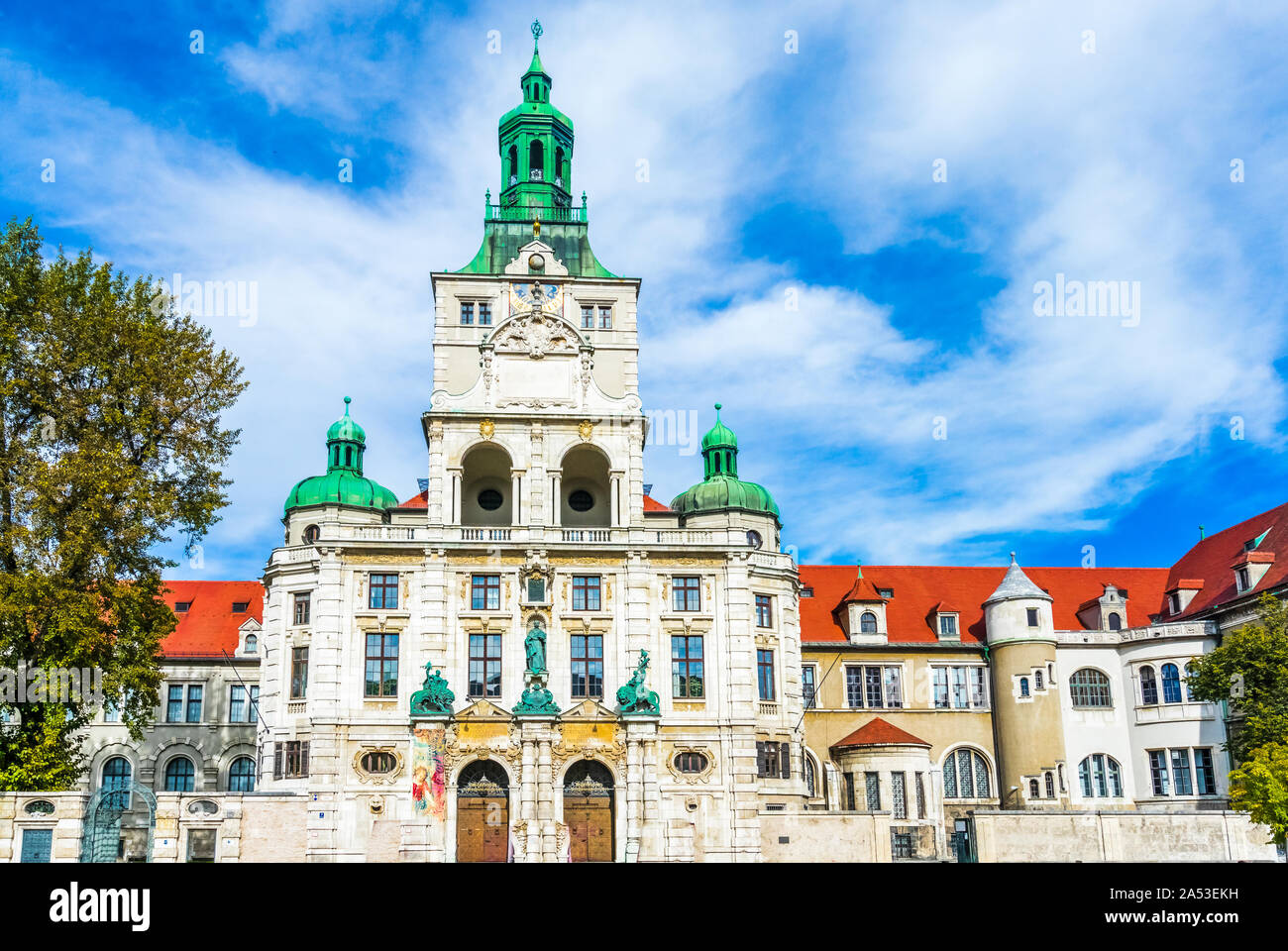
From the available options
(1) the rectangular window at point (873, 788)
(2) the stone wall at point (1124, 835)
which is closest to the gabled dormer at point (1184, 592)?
(2) the stone wall at point (1124, 835)

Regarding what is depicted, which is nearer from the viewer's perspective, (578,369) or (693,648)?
(693,648)

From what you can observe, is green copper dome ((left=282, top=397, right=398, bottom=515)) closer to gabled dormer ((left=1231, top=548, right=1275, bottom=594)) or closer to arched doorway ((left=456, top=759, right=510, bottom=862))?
arched doorway ((left=456, top=759, right=510, bottom=862))

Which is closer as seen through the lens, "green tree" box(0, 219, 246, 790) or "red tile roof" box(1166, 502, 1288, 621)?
"green tree" box(0, 219, 246, 790)

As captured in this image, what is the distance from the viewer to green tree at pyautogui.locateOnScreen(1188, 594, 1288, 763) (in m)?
43.9

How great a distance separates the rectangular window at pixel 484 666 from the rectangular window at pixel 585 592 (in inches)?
133

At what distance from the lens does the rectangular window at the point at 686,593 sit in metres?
48.2

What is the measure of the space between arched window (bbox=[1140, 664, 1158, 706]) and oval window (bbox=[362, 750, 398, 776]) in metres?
33.2

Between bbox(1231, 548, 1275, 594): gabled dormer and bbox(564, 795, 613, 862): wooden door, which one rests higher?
bbox(1231, 548, 1275, 594): gabled dormer

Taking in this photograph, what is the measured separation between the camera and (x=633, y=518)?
165 ft

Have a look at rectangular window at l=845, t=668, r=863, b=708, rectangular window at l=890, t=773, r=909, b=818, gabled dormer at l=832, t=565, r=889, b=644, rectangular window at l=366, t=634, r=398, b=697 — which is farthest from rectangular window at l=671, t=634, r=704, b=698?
gabled dormer at l=832, t=565, r=889, b=644

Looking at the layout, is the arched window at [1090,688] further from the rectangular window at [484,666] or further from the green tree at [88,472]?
the green tree at [88,472]
